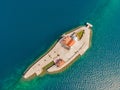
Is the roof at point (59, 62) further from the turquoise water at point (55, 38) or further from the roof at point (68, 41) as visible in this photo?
the roof at point (68, 41)

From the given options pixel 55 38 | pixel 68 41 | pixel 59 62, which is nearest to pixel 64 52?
pixel 68 41

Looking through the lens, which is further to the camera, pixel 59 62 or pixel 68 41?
pixel 68 41

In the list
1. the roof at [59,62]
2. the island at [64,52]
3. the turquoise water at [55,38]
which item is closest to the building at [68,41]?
the island at [64,52]

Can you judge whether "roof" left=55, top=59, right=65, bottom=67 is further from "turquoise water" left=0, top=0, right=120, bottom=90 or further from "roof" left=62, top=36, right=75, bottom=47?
"roof" left=62, top=36, right=75, bottom=47

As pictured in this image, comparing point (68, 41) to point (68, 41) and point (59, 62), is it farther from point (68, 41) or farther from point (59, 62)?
point (59, 62)

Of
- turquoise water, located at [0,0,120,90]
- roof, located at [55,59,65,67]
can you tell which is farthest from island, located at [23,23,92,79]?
turquoise water, located at [0,0,120,90]

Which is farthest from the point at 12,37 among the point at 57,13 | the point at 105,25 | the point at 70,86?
the point at 105,25

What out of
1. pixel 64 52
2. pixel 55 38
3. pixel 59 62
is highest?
pixel 55 38

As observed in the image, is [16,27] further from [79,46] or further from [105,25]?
[105,25]
